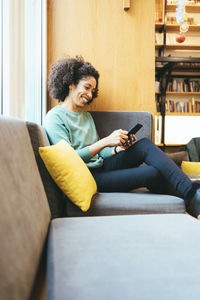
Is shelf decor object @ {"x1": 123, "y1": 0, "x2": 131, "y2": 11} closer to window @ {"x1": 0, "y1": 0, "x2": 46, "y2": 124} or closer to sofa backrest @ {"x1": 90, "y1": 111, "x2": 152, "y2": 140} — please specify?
window @ {"x1": 0, "y1": 0, "x2": 46, "y2": 124}

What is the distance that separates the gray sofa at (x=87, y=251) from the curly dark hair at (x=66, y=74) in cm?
105

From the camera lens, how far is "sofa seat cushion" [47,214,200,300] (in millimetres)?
464

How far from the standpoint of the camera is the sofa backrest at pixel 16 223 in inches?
16.2

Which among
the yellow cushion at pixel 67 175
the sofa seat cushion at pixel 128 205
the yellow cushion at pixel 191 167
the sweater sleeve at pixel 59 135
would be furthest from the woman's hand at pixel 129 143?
the yellow cushion at pixel 191 167

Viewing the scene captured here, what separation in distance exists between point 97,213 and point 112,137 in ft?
1.51

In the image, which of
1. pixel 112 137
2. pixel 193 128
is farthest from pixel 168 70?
pixel 112 137

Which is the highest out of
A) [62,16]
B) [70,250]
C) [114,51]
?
[62,16]

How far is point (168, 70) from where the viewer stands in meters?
3.81

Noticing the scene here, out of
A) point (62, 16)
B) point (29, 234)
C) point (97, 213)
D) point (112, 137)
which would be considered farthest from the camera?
point (62, 16)

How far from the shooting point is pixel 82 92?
Answer: 166 centimetres

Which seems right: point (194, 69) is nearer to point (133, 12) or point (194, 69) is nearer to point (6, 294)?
point (133, 12)

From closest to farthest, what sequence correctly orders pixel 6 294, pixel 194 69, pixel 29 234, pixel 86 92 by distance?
pixel 6 294, pixel 29 234, pixel 86 92, pixel 194 69

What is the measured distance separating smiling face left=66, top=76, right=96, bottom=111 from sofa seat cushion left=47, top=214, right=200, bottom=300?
3.31 feet

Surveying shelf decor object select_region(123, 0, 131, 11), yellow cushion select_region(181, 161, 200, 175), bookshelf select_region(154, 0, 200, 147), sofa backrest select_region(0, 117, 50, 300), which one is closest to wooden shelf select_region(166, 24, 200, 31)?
bookshelf select_region(154, 0, 200, 147)
